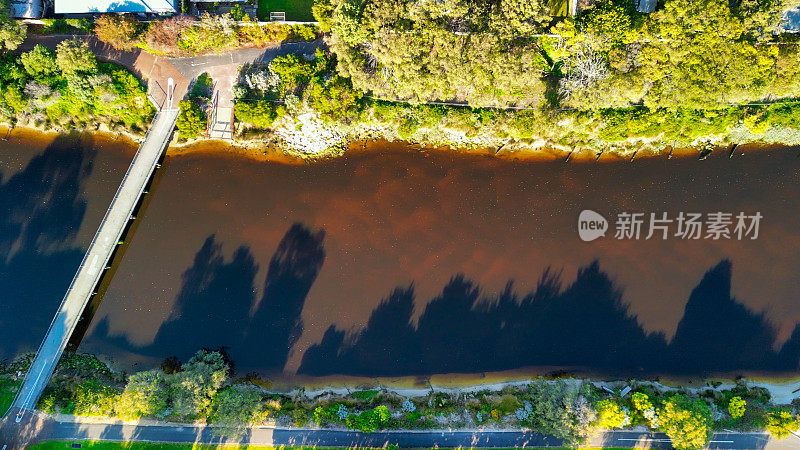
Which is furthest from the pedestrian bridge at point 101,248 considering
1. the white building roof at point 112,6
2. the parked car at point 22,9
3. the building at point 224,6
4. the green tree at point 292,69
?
the parked car at point 22,9

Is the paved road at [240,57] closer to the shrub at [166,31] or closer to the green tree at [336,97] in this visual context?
the shrub at [166,31]

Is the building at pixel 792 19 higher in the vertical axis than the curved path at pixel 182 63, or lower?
higher

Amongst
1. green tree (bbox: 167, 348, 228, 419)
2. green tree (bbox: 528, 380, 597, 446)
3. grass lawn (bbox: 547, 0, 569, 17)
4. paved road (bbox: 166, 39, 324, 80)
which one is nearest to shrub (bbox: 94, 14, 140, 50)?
paved road (bbox: 166, 39, 324, 80)

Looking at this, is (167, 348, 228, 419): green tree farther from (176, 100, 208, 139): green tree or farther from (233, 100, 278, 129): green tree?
(233, 100, 278, 129): green tree

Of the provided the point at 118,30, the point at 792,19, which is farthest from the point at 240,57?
the point at 792,19

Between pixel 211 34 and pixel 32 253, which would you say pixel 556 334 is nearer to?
pixel 211 34
